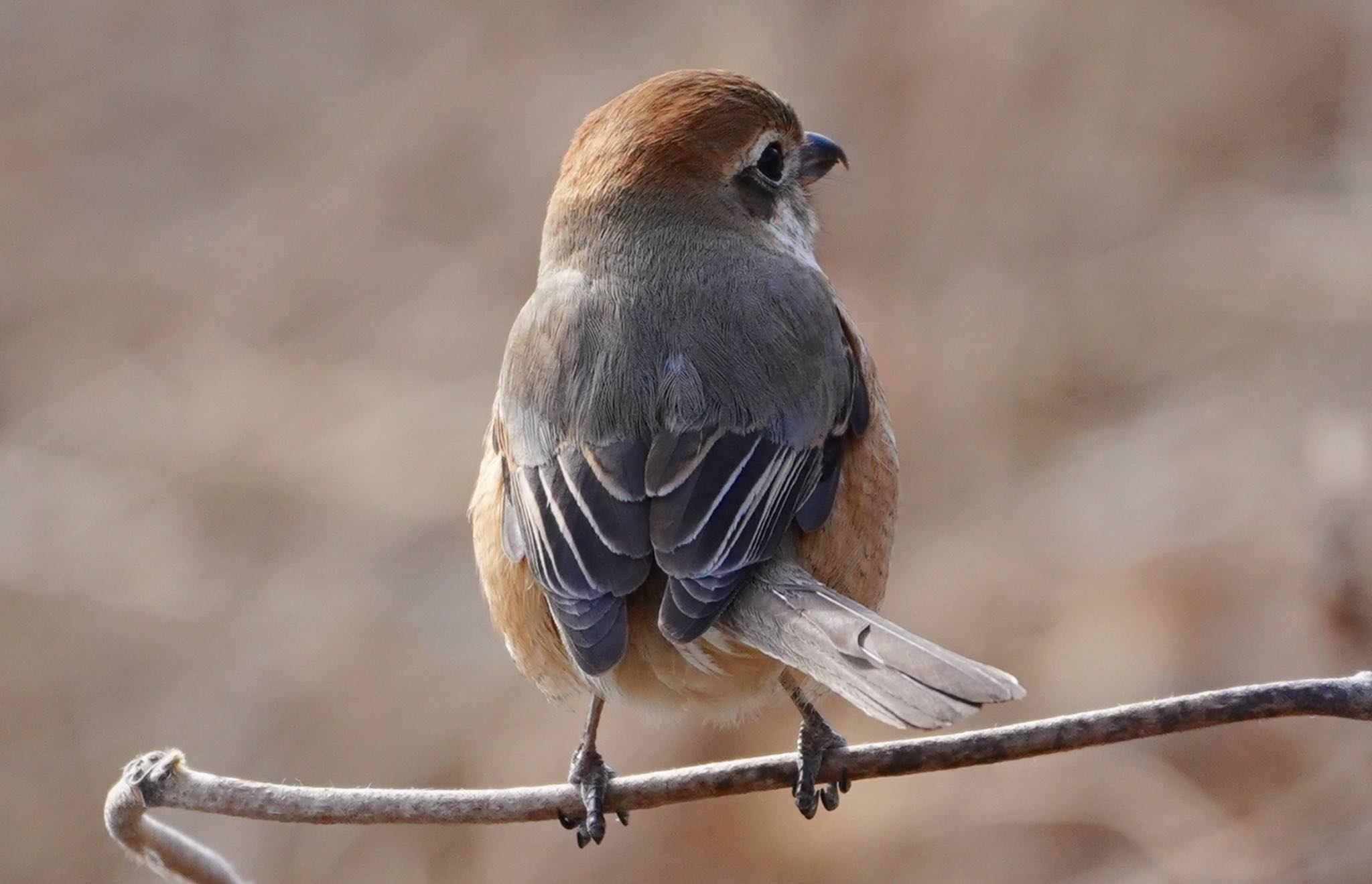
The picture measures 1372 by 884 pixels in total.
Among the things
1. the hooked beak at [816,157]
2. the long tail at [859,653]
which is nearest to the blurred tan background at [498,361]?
the hooked beak at [816,157]

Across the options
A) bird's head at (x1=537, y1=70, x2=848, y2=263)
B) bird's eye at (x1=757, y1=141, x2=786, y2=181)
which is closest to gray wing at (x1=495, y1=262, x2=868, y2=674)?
bird's head at (x1=537, y1=70, x2=848, y2=263)

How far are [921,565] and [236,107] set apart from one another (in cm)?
337

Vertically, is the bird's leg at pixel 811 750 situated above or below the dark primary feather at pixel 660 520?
below

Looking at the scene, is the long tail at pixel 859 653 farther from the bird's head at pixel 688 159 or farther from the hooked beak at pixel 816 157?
the hooked beak at pixel 816 157

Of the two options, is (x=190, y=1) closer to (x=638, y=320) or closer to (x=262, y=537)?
(x=262, y=537)

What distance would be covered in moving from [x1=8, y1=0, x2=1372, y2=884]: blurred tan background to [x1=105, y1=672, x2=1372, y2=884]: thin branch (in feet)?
7.20

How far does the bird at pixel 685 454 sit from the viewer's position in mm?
2578

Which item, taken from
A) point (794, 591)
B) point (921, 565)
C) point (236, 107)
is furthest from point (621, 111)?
point (236, 107)

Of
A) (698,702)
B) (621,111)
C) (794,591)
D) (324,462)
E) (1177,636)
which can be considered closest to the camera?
(794,591)

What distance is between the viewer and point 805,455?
284 centimetres

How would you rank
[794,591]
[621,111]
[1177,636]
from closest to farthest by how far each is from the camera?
[794,591] < [621,111] < [1177,636]

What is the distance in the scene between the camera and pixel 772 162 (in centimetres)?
346

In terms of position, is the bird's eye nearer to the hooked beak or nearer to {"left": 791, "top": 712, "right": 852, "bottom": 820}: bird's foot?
the hooked beak

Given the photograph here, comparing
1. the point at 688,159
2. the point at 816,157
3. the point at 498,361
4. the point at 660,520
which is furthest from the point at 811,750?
the point at 498,361
